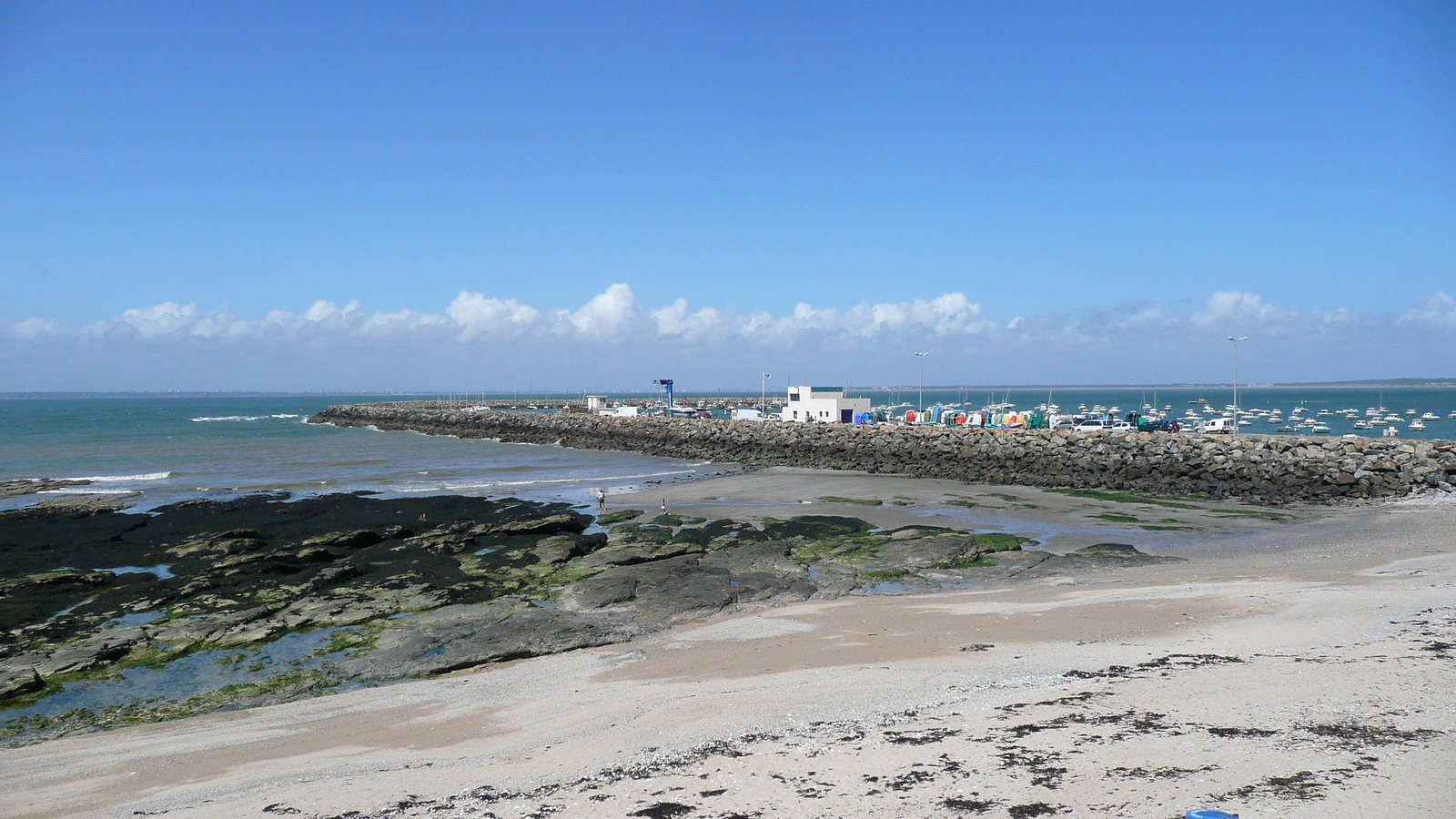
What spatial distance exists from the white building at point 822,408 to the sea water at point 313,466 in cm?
1633

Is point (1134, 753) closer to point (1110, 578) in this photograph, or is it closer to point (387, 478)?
point (1110, 578)

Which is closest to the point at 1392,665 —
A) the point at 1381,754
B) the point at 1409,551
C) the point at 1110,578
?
the point at 1381,754

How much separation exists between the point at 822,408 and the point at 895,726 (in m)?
56.1

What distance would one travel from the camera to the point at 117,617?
585 inches

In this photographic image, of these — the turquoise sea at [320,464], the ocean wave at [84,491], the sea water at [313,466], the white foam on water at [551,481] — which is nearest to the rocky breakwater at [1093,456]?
the turquoise sea at [320,464]

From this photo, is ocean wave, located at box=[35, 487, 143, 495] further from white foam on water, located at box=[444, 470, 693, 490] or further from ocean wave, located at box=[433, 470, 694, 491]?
white foam on water, located at box=[444, 470, 693, 490]

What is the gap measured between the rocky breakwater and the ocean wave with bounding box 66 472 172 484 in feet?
92.9

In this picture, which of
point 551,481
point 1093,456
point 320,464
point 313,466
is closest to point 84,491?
point 313,466

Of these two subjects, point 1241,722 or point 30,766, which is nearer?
point 1241,722

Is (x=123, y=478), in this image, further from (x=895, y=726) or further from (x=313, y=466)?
(x=895, y=726)

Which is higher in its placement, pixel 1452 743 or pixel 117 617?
pixel 1452 743

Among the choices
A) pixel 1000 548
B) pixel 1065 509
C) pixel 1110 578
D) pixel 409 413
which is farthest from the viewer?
pixel 409 413

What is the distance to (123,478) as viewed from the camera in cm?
3938

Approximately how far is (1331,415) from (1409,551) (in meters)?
95.1
